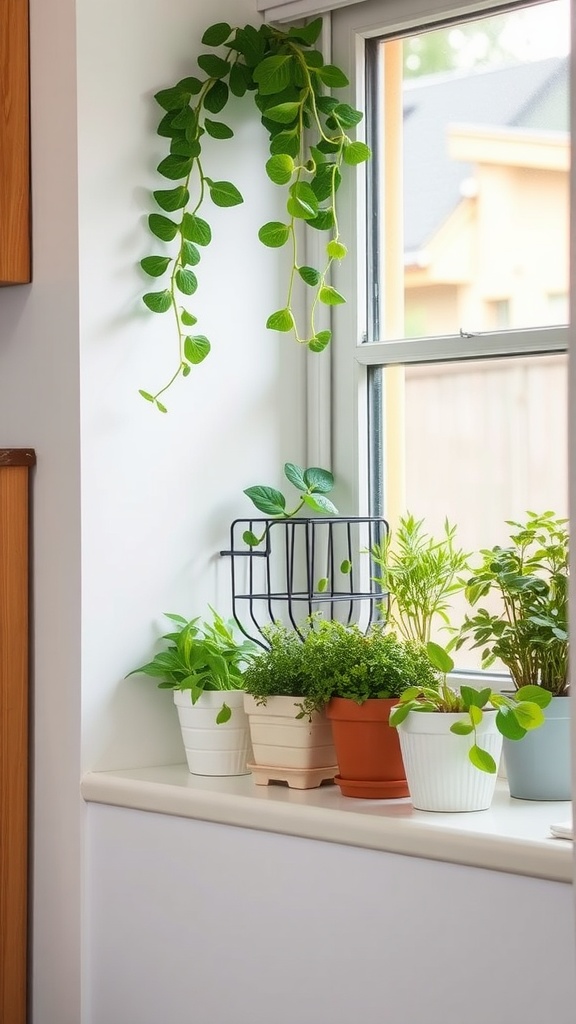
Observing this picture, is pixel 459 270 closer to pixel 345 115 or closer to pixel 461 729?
pixel 345 115

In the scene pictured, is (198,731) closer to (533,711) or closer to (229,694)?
(229,694)

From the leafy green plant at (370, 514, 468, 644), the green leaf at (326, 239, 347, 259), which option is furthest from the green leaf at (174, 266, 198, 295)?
the leafy green plant at (370, 514, 468, 644)

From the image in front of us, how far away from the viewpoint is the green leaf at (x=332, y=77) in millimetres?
1945

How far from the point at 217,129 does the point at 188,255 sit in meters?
0.20

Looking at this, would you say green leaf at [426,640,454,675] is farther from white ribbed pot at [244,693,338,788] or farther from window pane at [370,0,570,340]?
window pane at [370,0,570,340]

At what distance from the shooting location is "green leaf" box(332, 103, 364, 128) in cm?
197

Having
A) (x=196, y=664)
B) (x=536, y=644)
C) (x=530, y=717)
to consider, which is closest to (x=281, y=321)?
(x=196, y=664)

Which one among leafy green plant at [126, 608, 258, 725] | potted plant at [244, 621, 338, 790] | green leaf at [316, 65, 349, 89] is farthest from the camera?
green leaf at [316, 65, 349, 89]

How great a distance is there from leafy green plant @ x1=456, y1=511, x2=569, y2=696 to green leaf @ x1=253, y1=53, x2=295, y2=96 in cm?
74

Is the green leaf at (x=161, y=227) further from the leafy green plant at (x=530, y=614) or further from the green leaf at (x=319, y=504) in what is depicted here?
the leafy green plant at (x=530, y=614)

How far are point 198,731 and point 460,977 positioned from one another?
54 cm

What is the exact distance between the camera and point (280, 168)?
6.21 feet

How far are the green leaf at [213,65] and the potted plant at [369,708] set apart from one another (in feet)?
2.89

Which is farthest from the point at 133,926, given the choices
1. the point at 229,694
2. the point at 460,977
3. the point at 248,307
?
the point at 248,307
